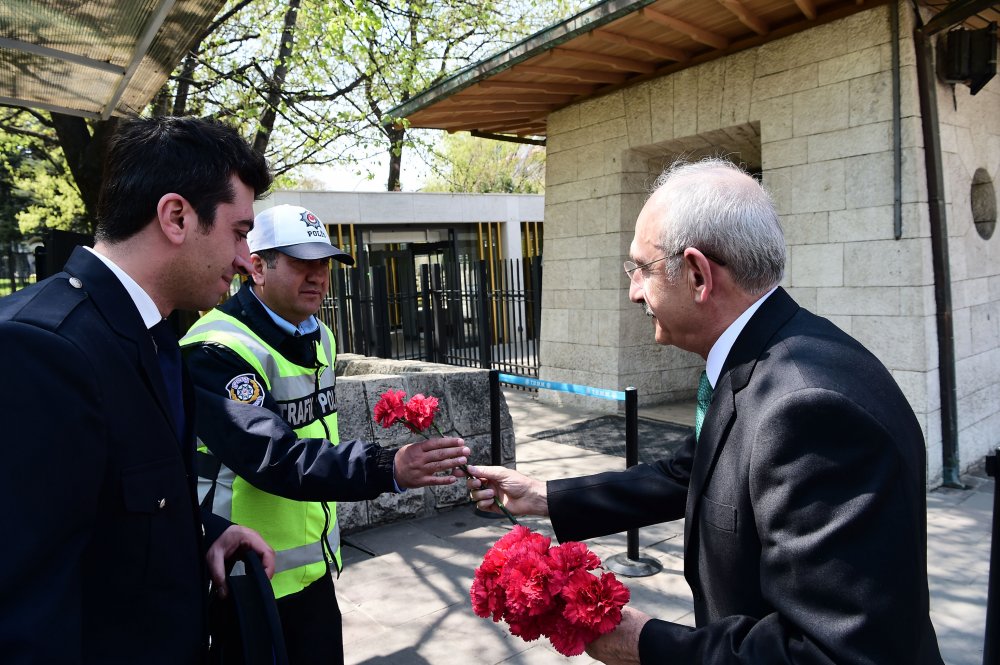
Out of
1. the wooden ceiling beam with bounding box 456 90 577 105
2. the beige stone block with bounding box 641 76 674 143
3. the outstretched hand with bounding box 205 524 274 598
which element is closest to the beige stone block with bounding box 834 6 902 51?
the beige stone block with bounding box 641 76 674 143

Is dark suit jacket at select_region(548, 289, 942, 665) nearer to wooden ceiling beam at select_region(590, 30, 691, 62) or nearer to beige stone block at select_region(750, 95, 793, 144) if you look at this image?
wooden ceiling beam at select_region(590, 30, 691, 62)

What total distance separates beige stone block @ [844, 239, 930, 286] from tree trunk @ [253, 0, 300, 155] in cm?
837

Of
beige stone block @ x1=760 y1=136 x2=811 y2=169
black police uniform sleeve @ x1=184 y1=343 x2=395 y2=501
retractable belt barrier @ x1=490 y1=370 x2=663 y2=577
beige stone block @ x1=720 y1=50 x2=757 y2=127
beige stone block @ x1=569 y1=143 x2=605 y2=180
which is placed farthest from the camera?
beige stone block @ x1=569 y1=143 x2=605 y2=180

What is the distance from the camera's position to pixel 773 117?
6766 mm

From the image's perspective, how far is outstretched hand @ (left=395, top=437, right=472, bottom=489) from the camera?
2162mm

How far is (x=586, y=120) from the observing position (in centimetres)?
886

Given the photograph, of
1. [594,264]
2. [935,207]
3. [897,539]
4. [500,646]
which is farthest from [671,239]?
[594,264]

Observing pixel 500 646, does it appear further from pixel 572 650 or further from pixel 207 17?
pixel 207 17

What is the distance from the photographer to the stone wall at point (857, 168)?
18.9 feet

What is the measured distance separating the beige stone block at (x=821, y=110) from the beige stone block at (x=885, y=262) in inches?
44.3

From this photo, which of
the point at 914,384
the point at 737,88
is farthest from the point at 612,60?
the point at 914,384

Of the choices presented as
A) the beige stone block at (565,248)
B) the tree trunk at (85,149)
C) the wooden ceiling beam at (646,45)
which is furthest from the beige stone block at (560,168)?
the tree trunk at (85,149)

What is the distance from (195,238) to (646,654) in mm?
1336

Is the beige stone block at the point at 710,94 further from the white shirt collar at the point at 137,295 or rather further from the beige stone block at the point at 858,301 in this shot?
the white shirt collar at the point at 137,295
